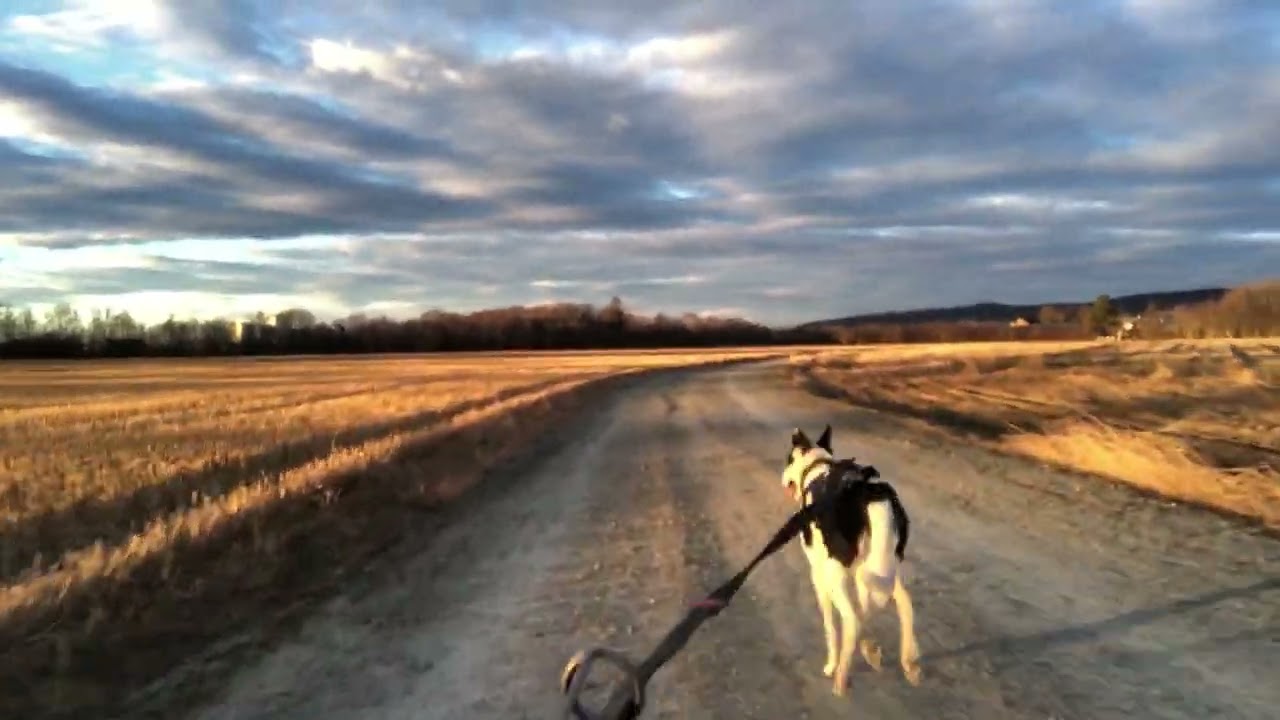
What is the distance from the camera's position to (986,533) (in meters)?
9.95

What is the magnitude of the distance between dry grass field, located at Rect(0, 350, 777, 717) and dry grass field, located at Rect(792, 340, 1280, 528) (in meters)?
9.50

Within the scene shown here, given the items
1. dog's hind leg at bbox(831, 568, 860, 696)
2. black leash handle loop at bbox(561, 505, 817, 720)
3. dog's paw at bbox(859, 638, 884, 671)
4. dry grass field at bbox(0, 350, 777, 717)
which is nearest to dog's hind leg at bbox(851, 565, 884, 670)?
dog's paw at bbox(859, 638, 884, 671)

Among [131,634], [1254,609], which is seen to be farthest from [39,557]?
[1254,609]

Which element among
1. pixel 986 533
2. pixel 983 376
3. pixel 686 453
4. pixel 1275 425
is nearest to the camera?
pixel 986 533

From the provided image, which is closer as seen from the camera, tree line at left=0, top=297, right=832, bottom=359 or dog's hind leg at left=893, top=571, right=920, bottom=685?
dog's hind leg at left=893, top=571, right=920, bottom=685

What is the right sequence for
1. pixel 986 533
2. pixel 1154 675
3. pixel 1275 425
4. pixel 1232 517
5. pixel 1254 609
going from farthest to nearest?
pixel 1275 425 < pixel 1232 517 < pixel 986 533 < pixel 1254 609 < pixel 1154 675

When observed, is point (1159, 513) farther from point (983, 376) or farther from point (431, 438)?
point (983, 376)

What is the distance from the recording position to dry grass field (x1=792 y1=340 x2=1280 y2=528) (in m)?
13.2

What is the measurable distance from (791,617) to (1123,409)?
23363 mm

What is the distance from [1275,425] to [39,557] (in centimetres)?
2247

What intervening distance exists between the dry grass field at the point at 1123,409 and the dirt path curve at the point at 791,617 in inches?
54.8

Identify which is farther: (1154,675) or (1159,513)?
(1159,513)

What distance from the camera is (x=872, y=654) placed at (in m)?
6.07

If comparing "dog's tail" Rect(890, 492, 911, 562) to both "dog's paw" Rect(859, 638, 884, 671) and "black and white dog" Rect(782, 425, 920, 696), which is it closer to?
"black and white dog" Rect(782, 425, 920, 696)
